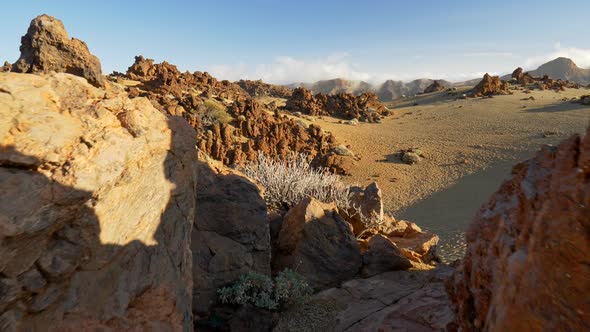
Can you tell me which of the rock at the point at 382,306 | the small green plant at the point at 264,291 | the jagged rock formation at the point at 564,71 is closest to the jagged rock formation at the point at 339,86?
the jagged rock formation at the point at 564,71

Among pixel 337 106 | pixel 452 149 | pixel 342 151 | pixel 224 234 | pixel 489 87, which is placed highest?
pixel 489 87

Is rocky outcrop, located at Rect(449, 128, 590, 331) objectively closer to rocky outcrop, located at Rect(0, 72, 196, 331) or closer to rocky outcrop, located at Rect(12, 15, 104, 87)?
rocky outcrop, located at Rect(0, 72, 196, 331)

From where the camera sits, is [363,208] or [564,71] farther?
[564,71]

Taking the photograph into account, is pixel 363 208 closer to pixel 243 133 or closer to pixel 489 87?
pixel 243 133

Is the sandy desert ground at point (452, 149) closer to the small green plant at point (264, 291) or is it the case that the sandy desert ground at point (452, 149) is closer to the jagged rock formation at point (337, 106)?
the jagged rock formation at point (337, 106)

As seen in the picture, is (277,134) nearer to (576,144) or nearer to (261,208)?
(261,208)

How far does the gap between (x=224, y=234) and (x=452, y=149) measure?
16373 mm

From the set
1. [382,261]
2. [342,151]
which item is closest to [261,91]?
[342,151]

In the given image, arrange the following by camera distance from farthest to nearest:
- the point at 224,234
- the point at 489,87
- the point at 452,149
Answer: the point at 489,87
the point at 452,149
the point at 224,234

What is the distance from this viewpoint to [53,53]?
534 inches

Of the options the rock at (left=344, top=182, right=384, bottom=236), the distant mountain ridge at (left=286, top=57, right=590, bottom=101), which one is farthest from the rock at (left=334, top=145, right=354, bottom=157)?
the distant mountain ridge at (left=286, top=57, right=590, bottom=101)

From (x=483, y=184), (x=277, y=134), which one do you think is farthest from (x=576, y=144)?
(x=277, y=134)

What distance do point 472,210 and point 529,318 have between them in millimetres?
10838

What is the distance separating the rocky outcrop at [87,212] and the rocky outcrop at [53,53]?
Result: 1158cm
